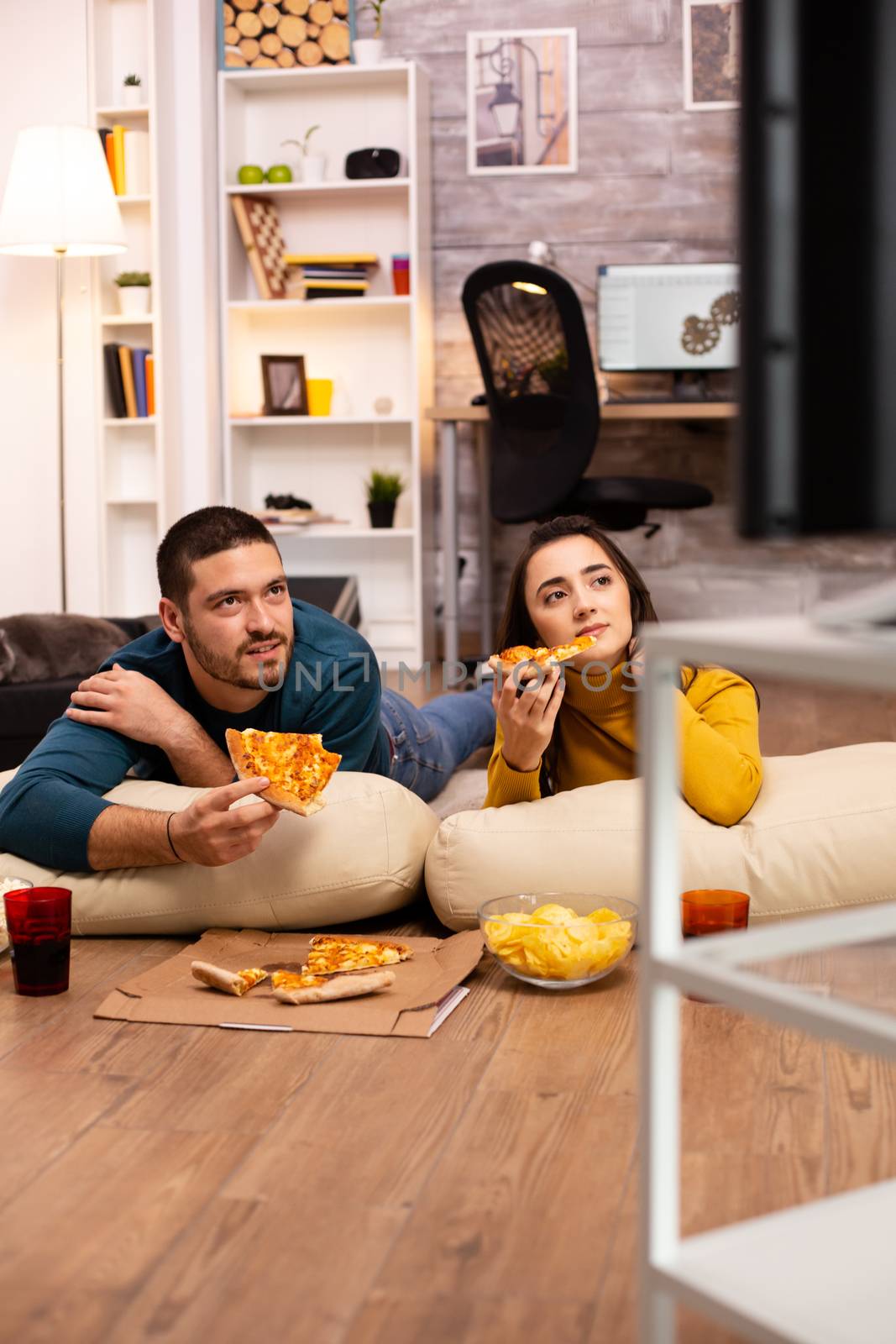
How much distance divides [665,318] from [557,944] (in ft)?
12.8

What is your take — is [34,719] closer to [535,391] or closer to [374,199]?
[535,391]

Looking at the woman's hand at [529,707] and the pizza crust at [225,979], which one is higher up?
the woman's hand at [529,707]

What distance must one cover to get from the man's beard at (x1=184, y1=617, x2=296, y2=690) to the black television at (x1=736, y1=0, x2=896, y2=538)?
1.56 m

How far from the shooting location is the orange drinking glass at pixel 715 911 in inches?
77.8

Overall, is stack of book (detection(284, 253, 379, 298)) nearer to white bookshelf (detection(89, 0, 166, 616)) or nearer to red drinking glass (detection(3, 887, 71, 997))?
Result: white bookshelf (detection(89, 0, 166, 616))

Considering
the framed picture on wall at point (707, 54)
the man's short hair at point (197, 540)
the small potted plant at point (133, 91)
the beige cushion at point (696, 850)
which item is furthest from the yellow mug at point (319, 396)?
the beige cushion at point (696, 850)

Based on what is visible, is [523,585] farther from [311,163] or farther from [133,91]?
Result: [133,91]

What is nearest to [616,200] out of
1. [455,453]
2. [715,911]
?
[455,453]

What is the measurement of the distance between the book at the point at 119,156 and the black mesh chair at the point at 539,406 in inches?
64.4

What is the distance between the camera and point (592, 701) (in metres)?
2.40

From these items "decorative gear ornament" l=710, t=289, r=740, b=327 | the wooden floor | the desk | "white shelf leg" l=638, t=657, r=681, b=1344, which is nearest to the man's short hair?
the wooden floor

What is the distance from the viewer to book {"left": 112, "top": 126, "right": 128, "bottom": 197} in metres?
5.28

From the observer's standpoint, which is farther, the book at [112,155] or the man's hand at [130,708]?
the book at [112,155]

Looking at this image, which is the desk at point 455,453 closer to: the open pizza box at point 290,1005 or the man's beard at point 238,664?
the man's beard at point 238,664
